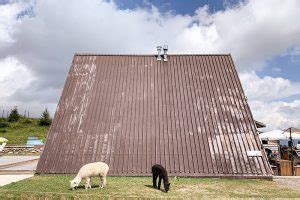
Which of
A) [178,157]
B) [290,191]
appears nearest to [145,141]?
[178,157]

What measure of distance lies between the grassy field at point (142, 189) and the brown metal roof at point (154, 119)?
5.08ft

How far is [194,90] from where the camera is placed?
Answer: 26766 mm

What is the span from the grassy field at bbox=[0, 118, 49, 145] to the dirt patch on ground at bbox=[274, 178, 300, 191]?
47896 millimetres

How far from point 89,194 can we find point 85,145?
8352mm

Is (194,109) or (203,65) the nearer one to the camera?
(194,109)

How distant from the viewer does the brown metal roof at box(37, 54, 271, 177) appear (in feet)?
72.2

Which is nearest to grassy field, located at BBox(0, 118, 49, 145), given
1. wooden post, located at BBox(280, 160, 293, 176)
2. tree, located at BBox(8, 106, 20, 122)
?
tree, located at BBox(8, 106, 20, 122)

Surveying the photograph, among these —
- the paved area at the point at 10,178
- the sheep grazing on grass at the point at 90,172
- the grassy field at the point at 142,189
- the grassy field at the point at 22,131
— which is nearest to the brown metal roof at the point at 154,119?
the paved area at the point at 10,178

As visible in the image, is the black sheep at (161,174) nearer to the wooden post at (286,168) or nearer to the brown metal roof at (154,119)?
the brown metal roof at (154,119)

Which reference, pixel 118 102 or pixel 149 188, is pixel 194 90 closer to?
pixel 118 102

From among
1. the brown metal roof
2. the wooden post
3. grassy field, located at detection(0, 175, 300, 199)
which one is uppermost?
the brown metal roof

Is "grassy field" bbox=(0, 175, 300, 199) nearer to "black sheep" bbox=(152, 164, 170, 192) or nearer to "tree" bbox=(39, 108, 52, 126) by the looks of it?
"black sheep" bbox=(152, 164, 170, 192)

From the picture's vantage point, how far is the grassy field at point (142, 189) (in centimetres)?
1502

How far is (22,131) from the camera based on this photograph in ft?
216
